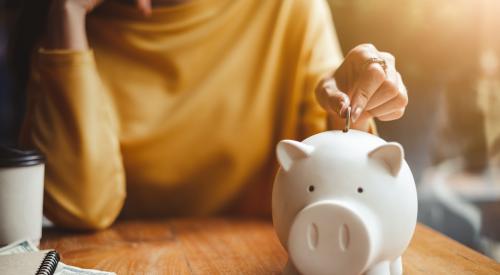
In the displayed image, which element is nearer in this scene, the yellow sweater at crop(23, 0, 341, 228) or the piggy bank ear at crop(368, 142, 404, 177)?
the piggy bank ear at crop(368, 142, 404, 177)

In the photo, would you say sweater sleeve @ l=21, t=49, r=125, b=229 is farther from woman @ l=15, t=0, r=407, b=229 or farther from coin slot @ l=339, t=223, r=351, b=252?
coin slot @ l=339, t=223, r=351, b=252

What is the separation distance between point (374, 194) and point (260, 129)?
0.65 metres

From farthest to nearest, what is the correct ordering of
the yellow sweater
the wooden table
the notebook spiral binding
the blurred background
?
the blurred background
the yellow sweater
the wooden table
the notebook spiral binding

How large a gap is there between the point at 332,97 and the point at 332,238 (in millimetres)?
269

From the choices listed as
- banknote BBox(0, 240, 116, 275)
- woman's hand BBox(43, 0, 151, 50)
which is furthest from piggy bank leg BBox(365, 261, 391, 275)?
woman's hand BBox(43, 0, 151, 50)

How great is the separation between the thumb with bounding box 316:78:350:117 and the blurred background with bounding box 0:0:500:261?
58cm

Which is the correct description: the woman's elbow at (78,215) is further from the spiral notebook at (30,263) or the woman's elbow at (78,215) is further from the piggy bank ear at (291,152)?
the piggy bank ear at (291,152)

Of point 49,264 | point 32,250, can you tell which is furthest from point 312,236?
point 32,250

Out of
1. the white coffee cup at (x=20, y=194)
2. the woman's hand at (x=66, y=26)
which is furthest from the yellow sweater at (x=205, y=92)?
the white coffee cup at (x=20, y=194)

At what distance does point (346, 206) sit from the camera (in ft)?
1.98

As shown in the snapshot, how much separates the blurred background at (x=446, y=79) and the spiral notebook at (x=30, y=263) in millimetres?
935

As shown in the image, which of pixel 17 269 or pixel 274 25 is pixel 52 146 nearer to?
pixel 17 269

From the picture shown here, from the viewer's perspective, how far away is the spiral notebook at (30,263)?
28.1 inches

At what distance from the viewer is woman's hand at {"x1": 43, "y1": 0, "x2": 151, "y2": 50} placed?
1057 millimetres
